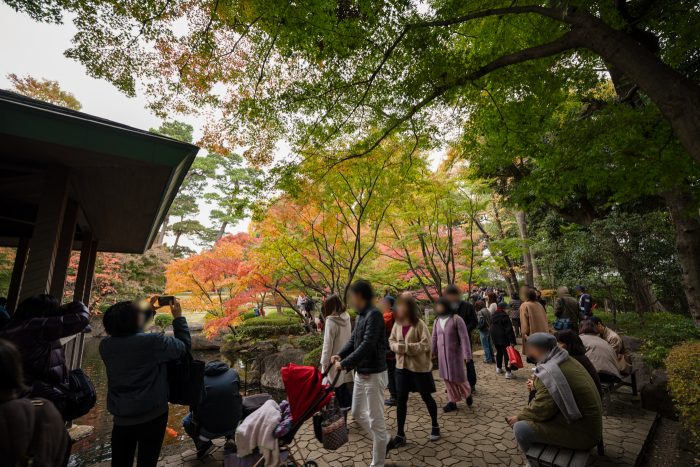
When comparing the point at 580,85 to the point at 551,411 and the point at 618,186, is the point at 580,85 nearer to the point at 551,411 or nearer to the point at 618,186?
the point at 618,186

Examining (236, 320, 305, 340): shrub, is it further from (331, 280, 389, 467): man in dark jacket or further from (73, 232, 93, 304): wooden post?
(331, 280, 389, 467): man in dark jacket

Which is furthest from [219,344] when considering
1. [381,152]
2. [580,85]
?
[580,85]

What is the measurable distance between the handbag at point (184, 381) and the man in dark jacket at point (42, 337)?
839 millimetres

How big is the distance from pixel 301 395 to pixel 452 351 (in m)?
2.85

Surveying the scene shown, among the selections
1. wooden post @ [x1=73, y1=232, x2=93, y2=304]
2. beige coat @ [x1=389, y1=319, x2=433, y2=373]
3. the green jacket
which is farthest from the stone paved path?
wooden post @ [x1=73, y1=232, x2=93, y2=304]

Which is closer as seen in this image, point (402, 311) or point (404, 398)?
point (404, 398)

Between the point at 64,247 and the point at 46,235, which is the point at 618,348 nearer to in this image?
the point at 46,235

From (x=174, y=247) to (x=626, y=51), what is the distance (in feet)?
99.3

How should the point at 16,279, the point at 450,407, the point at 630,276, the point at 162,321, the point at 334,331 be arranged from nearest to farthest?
the point at 334,331 → the point at 450,407 → the point at 16,279 → the point at 630,276 → the point at 162,321

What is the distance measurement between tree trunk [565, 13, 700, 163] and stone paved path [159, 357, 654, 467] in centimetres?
359

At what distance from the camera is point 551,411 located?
281cm

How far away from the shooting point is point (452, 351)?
4.80 m

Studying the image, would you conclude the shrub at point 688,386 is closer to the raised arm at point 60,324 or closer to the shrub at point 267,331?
the raised arm at point 60,324

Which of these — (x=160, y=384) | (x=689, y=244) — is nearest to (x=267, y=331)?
(x=160, y=384)
